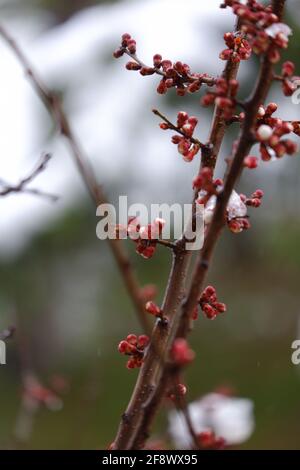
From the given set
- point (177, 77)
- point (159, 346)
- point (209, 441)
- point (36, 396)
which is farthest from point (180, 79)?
point (36, 396)

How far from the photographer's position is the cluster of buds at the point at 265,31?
72cm

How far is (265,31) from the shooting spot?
2.39 ft

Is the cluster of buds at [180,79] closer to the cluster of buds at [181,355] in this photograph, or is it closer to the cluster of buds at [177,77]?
the cluster of buds at [177,77]

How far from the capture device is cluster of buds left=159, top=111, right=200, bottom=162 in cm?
90

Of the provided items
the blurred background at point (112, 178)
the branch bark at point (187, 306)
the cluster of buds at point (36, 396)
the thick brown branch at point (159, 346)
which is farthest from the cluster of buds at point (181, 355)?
the blurred background at point (112, 178)

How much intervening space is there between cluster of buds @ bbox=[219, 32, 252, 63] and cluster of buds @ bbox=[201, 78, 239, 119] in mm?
184

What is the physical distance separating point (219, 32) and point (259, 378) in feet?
7.44

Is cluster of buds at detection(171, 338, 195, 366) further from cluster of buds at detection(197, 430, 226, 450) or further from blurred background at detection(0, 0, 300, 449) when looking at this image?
blurred background at detection(0, 0, 300, 449)

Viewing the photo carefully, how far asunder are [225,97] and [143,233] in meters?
0.22

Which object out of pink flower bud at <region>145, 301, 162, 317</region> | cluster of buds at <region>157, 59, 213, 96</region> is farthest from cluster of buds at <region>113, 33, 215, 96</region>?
pink flower bud at <region>145, 301, 162, 317</region>

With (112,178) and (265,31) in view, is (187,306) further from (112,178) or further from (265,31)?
(112,178)

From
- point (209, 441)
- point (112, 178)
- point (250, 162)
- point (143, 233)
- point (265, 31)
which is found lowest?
point (112, 178)

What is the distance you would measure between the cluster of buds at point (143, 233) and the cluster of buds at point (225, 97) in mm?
192
